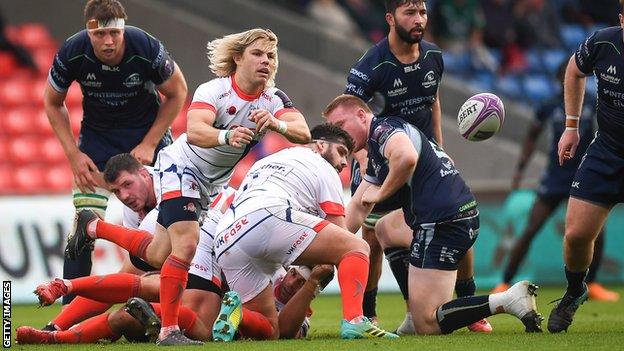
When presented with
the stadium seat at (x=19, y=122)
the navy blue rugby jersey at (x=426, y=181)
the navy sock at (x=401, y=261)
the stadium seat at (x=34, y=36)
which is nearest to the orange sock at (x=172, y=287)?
the navy blue rugby jersey at (x=426, y=181)

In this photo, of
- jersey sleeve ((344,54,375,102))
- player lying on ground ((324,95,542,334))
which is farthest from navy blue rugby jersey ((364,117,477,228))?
jersey sleeve ((344,54,375,102))

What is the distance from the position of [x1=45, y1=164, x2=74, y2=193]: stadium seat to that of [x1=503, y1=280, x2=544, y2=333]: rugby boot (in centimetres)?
1078

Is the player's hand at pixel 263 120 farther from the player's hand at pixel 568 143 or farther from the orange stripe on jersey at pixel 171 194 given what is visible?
the player's hand at pixel 568 143

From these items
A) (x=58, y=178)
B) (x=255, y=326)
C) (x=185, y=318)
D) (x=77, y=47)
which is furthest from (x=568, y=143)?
(x=58, y=178)

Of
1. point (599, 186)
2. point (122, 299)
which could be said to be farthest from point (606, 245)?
point (122, 299)

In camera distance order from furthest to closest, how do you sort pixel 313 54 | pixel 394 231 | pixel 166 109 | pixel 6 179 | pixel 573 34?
pixel 573 34, pixel 313 54, pixel 6 179, pixel 166 109, pixel 394 231

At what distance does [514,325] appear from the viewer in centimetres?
951

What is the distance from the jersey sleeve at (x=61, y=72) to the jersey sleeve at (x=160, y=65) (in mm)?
611

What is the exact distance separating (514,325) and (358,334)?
211cm

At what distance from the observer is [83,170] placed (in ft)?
30.8

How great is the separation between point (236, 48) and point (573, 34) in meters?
13.8

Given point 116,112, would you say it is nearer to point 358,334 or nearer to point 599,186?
point 358,334

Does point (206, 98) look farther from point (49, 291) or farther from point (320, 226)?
point (49, 291)

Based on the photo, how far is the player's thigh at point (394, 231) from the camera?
9.23m
